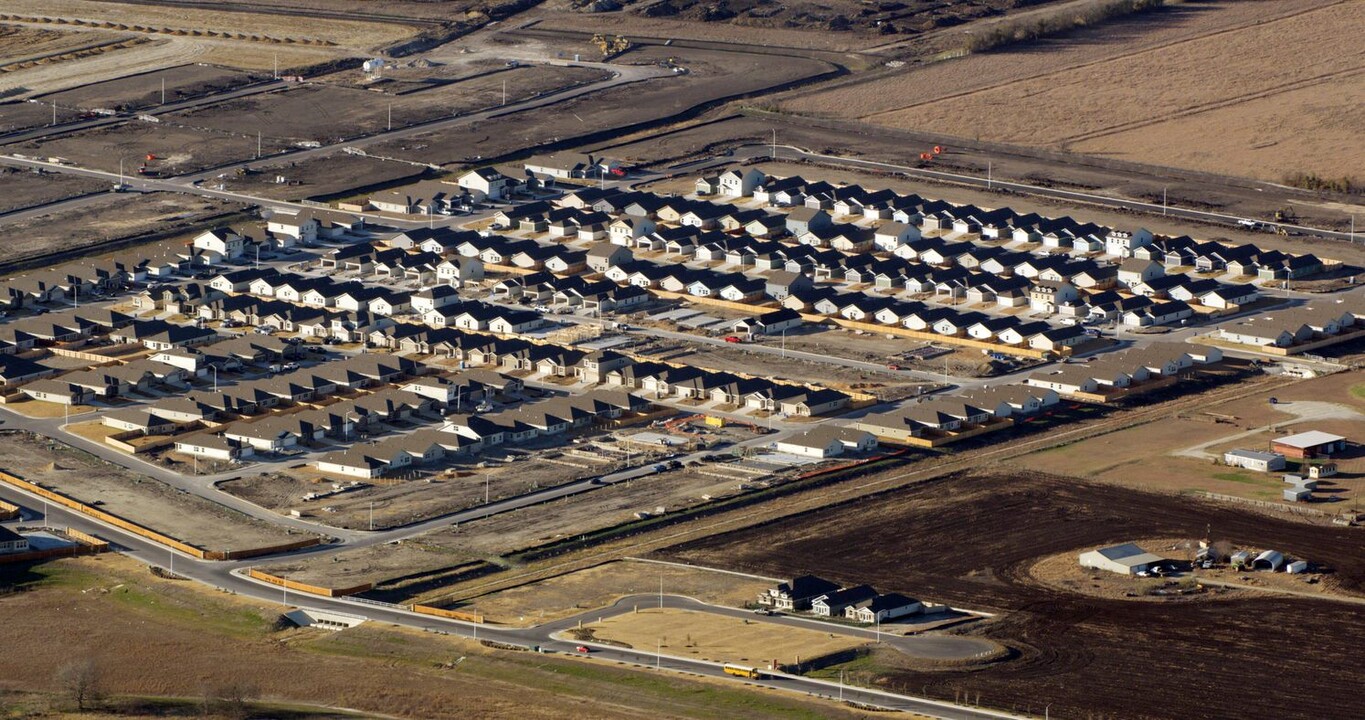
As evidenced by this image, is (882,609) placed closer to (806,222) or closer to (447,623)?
(447,623)

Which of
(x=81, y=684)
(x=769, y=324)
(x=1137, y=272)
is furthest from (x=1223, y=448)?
(x=81, y=684)

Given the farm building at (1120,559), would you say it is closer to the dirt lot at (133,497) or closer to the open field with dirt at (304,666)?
the open field with dirt at (304,666)

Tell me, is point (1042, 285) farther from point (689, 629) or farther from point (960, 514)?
point (689, 629)

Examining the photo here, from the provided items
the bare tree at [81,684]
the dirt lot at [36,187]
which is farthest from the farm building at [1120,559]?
the dirt lot at [36,187]

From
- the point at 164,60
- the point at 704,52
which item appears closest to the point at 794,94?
the point at 704,52

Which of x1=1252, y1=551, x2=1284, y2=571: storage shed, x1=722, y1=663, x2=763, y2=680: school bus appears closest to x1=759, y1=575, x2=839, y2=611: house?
x1=722, y1=663, x2=763, y2=680: school bus
